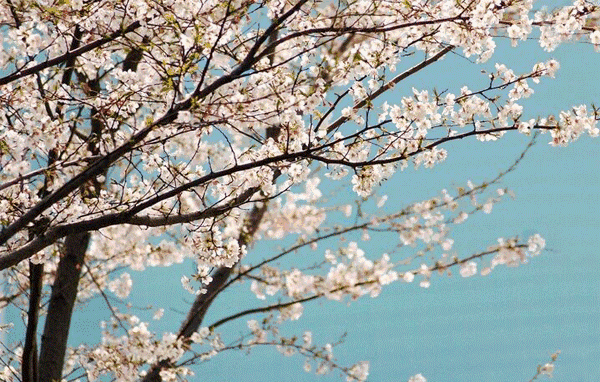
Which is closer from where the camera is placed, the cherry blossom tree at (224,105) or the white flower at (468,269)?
the cherry blossom tree at (224,105)

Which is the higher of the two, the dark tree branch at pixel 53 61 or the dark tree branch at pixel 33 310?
the dark tree branch at pixel 53 61

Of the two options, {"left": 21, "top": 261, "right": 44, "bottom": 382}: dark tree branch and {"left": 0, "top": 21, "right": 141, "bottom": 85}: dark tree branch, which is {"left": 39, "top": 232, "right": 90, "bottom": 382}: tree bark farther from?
{"left": 0, "top": 21, "right": 141, "bottom": 85}: dark tree branch

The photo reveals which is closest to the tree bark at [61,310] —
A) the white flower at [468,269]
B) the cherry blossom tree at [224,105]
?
the cherry blossom tree at [224,105]

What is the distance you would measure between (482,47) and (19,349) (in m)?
3.75

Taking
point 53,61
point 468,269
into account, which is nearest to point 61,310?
point 53,61

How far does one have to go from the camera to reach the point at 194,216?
2.96 metres

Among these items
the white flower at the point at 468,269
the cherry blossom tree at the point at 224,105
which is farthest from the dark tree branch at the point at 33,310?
the white flower at the point at 468,269

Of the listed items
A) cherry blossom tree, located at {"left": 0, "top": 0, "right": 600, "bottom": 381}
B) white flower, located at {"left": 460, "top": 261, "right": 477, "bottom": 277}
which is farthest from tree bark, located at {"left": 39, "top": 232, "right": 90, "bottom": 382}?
white flower, located at {"left": 460, "top": 261, "right": 477, "bottom": 277}

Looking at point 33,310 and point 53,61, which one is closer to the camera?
point 53,61

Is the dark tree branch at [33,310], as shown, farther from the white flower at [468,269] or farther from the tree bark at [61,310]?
the white flower at [468,269]

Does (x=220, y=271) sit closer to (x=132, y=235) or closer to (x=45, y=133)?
(x=132, y=235)

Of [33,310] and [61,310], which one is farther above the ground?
[61,310]

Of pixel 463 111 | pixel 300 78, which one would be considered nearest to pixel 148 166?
pixel 300 78

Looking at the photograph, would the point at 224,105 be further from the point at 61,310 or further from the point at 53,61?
the point at 61,310
